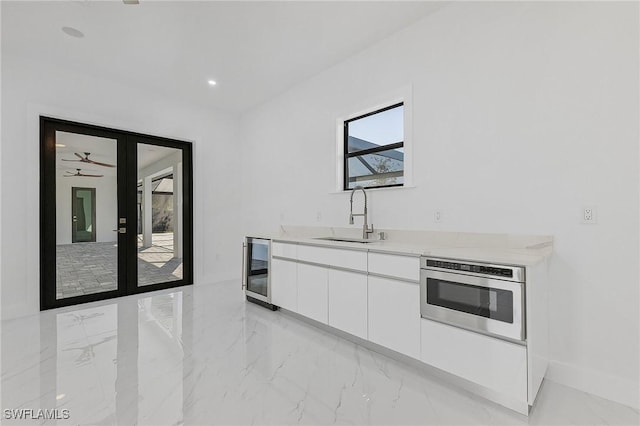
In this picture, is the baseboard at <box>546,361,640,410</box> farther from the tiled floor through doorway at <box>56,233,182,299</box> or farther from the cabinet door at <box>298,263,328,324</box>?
the tiled floor through doorway at <box>56,233,182,299</box>

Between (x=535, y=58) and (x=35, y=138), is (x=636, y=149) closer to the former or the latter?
(x=535, y=58)

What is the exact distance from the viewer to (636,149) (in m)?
1.79

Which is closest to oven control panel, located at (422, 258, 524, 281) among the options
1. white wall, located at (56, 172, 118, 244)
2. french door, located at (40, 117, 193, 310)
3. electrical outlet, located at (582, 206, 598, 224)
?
electrical outlet, located at (582, 206, 598, 224)

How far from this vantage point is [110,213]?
4051 mm

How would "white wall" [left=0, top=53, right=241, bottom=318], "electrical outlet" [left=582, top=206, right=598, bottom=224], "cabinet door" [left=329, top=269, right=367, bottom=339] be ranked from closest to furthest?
"electrical outlet" [left=582, top=206, right=598, bottom=224], "cabinet door" [left=329, top=269, right=367, bottom=339], "white wall" [left=0, top=53, right=241, bottom=318]

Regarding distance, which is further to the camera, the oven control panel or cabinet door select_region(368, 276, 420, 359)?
cabinet door select_region(368, 276, 420, 359)

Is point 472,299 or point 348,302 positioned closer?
point 472,299

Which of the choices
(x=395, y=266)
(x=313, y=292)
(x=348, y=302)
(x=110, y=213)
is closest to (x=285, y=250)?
(x=313, y=292)

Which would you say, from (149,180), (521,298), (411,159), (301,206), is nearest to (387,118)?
(411,159)

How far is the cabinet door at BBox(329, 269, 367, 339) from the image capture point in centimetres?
244

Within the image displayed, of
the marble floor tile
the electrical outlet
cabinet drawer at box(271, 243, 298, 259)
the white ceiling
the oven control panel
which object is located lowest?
the marble floor tile

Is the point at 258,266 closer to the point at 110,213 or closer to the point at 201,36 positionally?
the point at 110,213

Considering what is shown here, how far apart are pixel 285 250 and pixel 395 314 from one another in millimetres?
1430

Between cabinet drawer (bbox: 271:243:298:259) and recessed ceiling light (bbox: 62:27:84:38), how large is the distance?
2752 mm
